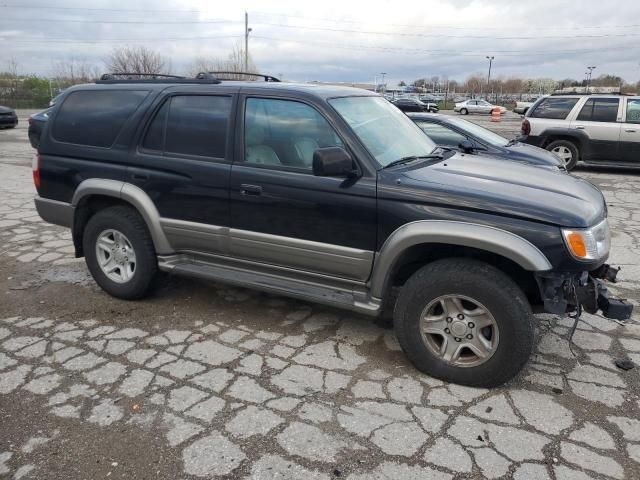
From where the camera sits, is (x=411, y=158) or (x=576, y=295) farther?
(x=411, y=158)

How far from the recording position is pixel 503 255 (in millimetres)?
2918

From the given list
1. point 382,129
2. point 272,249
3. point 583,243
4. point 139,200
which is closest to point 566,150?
point 382,129

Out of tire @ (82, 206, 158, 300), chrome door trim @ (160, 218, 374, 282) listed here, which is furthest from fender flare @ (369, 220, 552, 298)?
tire @ (82, 206, 158, 300)

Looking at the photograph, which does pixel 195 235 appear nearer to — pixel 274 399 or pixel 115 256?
pixel 115 256

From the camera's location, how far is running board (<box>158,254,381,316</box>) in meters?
3.46

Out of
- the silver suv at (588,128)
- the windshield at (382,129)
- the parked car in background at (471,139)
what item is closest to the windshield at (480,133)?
the parked car in background at (471,139)

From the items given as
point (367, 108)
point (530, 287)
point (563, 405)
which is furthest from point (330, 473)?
point (367, 108)

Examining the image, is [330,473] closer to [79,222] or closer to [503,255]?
[503,255]

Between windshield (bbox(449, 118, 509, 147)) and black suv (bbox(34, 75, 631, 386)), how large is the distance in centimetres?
361

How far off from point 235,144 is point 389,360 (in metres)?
1.88

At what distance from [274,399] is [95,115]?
2837mm

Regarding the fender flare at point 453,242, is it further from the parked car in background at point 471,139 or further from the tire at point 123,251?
the parked car in background at point 471,139

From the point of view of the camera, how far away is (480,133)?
788 cm

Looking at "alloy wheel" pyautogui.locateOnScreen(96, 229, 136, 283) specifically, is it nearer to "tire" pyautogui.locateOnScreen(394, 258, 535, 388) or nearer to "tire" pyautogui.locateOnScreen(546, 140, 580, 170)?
"tire" pyautogui.locateOnScreen(394, 258, 535, 388)
